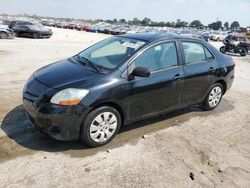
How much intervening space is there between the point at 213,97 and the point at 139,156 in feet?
9.35

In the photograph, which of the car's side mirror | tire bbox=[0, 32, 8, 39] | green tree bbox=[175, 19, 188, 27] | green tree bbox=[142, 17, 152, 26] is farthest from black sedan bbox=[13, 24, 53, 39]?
green tree bbox=[142, 17, 152, 26]

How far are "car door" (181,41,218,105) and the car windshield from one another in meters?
1.07

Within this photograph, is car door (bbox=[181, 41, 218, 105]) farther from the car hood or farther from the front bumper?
the front bumper

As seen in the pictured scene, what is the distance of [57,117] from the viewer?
13.0 ft

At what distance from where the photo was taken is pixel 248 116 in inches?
247

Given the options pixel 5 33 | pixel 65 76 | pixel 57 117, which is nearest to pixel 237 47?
pixel 5 33

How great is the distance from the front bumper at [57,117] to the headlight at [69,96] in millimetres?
58

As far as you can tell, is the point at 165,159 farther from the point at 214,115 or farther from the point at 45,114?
the point at 214,115

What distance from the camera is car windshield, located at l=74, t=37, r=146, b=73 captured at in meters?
4.63

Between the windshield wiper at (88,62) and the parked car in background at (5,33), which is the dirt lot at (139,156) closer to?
the windshield wiper at (88,62)

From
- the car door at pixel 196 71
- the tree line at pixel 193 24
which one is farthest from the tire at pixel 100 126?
the tree line at pixel 193 24

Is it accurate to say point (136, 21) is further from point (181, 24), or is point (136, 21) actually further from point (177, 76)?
point (177, 76)

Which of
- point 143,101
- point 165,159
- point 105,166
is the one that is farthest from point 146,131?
point 105,166

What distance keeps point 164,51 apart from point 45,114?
234cm
